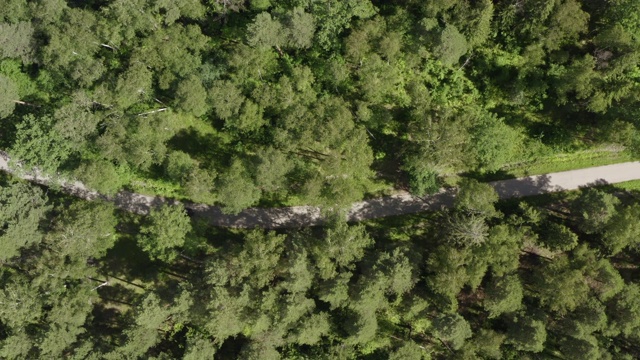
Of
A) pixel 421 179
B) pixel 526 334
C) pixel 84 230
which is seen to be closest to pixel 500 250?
pixel 526 334

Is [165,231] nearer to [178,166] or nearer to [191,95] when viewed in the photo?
[178,166]

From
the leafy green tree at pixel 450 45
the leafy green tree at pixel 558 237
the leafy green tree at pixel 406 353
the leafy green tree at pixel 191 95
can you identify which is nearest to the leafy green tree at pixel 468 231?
the leafy green tree at pixel 558 237

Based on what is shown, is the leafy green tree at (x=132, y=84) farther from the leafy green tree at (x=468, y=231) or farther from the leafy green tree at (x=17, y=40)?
the leafy green tree at (x=468, y=231)

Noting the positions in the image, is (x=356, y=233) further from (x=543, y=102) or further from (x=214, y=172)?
(x=543, y=102)

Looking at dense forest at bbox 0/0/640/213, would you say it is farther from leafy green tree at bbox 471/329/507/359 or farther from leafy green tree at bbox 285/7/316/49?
leafy green tree at bbox 471/329/507/359

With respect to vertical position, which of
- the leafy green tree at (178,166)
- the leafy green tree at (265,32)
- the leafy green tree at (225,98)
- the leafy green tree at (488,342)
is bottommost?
the leafy green tree at (488,342)

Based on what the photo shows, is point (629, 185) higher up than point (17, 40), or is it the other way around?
point (17, 40)

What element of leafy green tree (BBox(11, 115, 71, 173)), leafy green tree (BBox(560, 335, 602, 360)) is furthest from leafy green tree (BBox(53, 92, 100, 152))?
leafy green tree (BBox(560, 335, 602, 360))
